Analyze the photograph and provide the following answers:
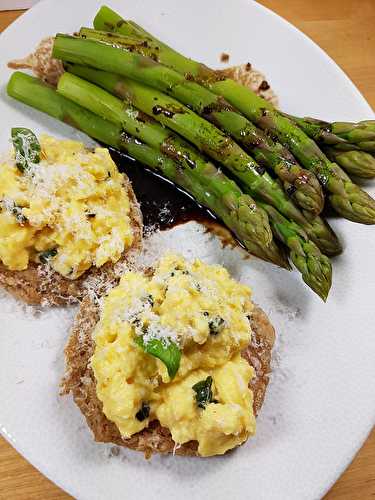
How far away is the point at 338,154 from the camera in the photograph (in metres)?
3.23

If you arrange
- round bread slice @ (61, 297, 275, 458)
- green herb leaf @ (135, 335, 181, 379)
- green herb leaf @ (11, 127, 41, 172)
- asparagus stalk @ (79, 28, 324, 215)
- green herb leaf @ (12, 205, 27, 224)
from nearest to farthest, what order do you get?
1. green herb leaf @ (135, 335, 181, 379)
2. round bread slice @ (61, 297, 275, 458)
3. green herb leaf @ (12, 205, 27, 224)
4. green herb leaf @ (11, 127, 41, 172)
5. asparagus stalk @ (79, 28, 324, 215)

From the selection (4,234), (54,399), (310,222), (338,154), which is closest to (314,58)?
(338,154)

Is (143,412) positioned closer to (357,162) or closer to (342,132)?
(357,162)

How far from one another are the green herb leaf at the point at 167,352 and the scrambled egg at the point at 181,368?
2 cm

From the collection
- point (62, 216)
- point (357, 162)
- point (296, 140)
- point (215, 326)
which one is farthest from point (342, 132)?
point (62, 216)

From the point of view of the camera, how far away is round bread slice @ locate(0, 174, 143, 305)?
9.50 feet

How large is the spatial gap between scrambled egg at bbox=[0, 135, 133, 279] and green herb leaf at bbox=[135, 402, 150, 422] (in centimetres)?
79

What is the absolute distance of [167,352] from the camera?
2.21m

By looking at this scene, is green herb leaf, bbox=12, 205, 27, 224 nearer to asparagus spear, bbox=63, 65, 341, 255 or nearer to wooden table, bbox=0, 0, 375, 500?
asparagus spear, bbox=63, 65, 341, 255

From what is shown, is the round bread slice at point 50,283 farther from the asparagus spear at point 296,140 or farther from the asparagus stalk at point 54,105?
the asparagus spear at point 296,140

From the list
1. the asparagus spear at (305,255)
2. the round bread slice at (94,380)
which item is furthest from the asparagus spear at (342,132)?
the round bread slice at (94,380)

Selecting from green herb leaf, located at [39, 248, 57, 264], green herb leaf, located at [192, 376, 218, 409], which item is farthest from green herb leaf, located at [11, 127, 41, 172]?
green herb leaf, located at [192, 376, 218, 409]

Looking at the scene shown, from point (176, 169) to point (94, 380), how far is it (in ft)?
4.36

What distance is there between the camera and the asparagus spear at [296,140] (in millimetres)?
3027
